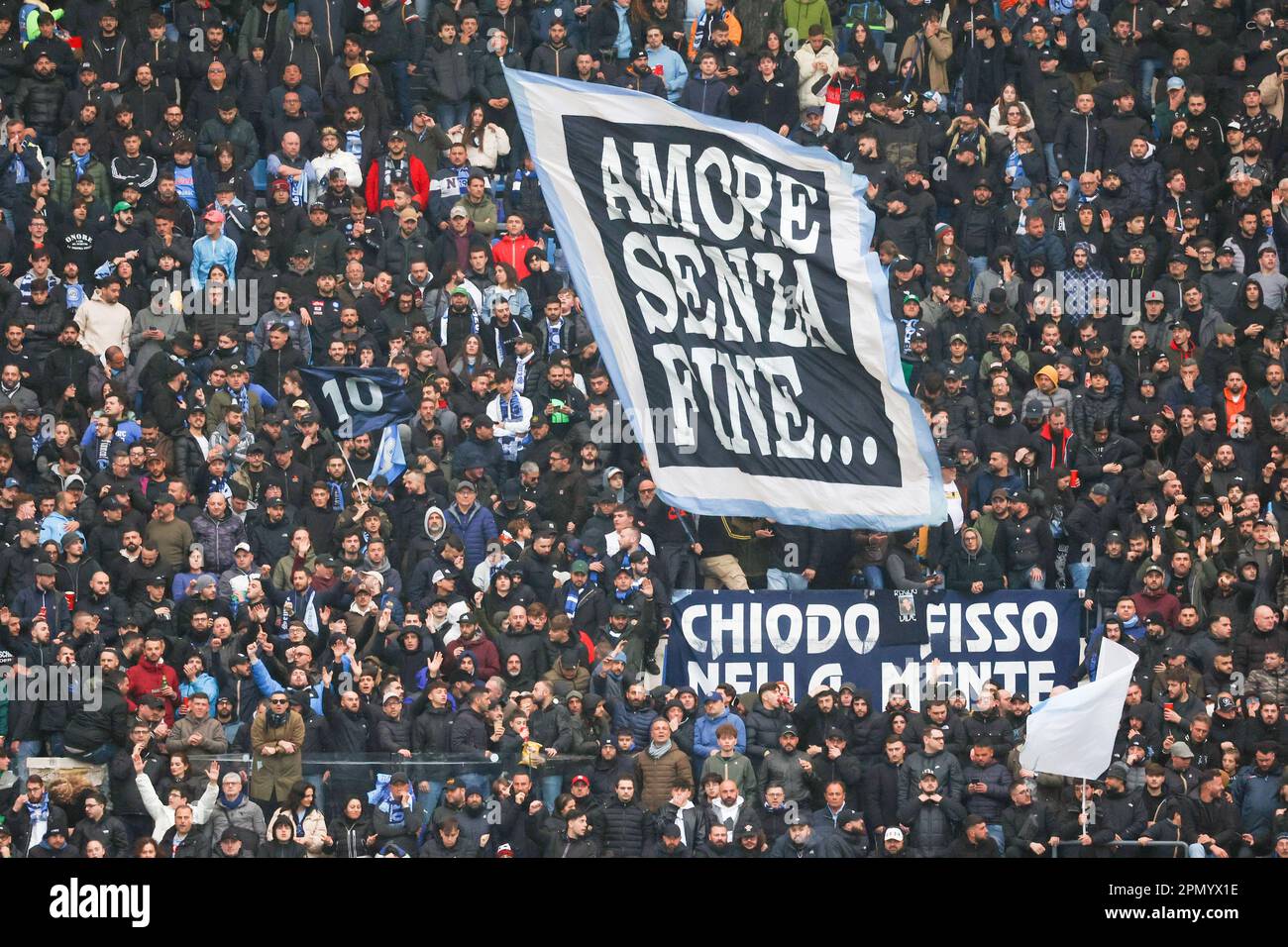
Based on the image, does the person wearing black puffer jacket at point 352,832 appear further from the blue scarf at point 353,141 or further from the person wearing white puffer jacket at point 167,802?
the blue scarf at point 353,141

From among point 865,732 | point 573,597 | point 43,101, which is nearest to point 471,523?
point 573,597

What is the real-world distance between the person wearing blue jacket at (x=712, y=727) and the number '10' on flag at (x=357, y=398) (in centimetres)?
425

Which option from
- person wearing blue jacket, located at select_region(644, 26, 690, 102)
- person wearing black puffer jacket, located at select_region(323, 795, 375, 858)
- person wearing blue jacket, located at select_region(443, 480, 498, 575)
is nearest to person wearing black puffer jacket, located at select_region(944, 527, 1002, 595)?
person wearing blue jacket, located at select_region(443, 480, 498, 575)

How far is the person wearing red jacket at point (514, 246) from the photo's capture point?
2330cm

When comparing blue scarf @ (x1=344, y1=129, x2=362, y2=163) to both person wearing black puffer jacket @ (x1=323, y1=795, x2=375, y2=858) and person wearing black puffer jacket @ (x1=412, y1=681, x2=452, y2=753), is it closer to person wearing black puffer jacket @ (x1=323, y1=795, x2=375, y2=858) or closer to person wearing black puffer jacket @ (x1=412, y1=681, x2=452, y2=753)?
person wearing black puffer jacket @ (x1=412, y1=681, x2=452, y2=753)

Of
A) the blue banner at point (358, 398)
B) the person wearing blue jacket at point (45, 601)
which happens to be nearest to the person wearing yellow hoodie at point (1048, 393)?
the blue banner at point (358, 398)

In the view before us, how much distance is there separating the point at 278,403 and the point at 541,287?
2.86 meters

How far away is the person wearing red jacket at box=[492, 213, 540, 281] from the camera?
23297mm

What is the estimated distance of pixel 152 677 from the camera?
63.2 ft

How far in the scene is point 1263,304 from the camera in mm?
23125

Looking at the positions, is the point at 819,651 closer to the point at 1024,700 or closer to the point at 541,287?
the point at 1024,700

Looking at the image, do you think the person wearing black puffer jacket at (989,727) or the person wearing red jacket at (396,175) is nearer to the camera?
the person wearing black puffer jacket at (989,727)
